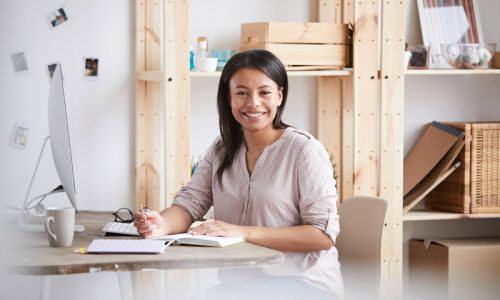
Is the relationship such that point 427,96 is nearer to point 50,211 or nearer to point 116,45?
point 116,45

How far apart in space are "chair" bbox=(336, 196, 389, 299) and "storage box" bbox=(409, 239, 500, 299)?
4.63 ft

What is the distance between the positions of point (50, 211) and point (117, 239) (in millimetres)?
192

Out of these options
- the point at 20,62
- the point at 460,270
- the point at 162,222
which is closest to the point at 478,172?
the point at 460,270

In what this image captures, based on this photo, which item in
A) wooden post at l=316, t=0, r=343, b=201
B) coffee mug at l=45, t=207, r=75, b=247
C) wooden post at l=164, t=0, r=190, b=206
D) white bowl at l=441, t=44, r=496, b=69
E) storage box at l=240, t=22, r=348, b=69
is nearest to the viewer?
coffee mug at l=45, t=207, r=75, b=247

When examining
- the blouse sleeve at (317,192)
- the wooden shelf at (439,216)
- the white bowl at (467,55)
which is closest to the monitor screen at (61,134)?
the blouse sleeve at (317,192)

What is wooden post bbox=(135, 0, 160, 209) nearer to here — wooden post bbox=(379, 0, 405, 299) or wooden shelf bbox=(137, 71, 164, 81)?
wooden shelf bbox=(137, 71, 164, 81)

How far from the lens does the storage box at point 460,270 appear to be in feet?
12.3

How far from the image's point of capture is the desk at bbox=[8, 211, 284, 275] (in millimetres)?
1614

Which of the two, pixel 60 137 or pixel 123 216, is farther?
pixel 123 216

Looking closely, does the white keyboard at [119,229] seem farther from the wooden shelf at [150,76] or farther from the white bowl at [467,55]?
the white bowl at [467,55]

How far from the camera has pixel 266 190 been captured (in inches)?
85.7

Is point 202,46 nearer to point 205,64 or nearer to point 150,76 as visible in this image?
point 205,64

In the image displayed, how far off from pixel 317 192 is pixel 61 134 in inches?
27.6

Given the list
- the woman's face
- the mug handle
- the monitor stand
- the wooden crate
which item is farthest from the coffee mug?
the wooden crate
